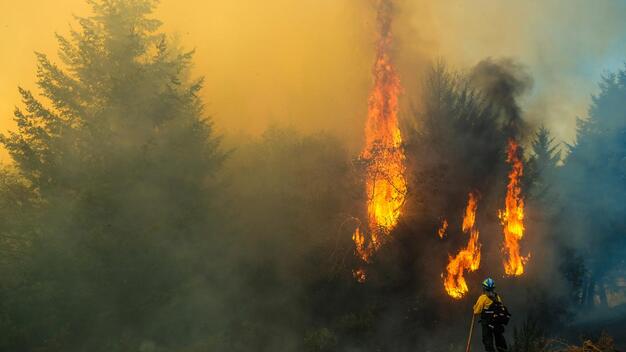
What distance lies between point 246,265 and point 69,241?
20.7 feet

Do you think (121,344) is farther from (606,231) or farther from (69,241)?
(606,231)

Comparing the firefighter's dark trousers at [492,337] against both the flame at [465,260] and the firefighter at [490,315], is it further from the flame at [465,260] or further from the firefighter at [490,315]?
the flame at [465,260]

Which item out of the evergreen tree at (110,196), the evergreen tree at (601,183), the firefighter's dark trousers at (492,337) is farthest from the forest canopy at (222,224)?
the evergreen tree at (601,183)

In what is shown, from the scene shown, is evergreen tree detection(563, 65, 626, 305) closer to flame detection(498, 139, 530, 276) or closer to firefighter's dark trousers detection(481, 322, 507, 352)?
flame detection(498, 139, 530, 276)

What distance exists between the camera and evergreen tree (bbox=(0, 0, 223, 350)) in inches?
475

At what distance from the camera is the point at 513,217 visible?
1800 centimetres

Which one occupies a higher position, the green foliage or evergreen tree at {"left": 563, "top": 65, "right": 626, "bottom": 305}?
evergreen tree at {"left": 563, "top": 65, "right": 626, "bottom": 305}

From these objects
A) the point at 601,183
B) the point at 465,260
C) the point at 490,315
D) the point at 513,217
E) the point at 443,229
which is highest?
the point at 601,183

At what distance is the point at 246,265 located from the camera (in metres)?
16.8

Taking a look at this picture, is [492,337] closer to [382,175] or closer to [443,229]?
[443,229]

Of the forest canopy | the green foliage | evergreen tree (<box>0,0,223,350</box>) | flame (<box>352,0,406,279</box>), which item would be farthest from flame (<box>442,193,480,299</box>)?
evergreen tree (<box>0,0,223,350</box>)

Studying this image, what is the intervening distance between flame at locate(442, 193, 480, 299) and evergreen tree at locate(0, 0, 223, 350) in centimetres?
855

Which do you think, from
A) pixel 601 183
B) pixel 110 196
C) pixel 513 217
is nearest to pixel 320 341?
pixel 110 196

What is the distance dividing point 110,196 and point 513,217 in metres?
14.7
